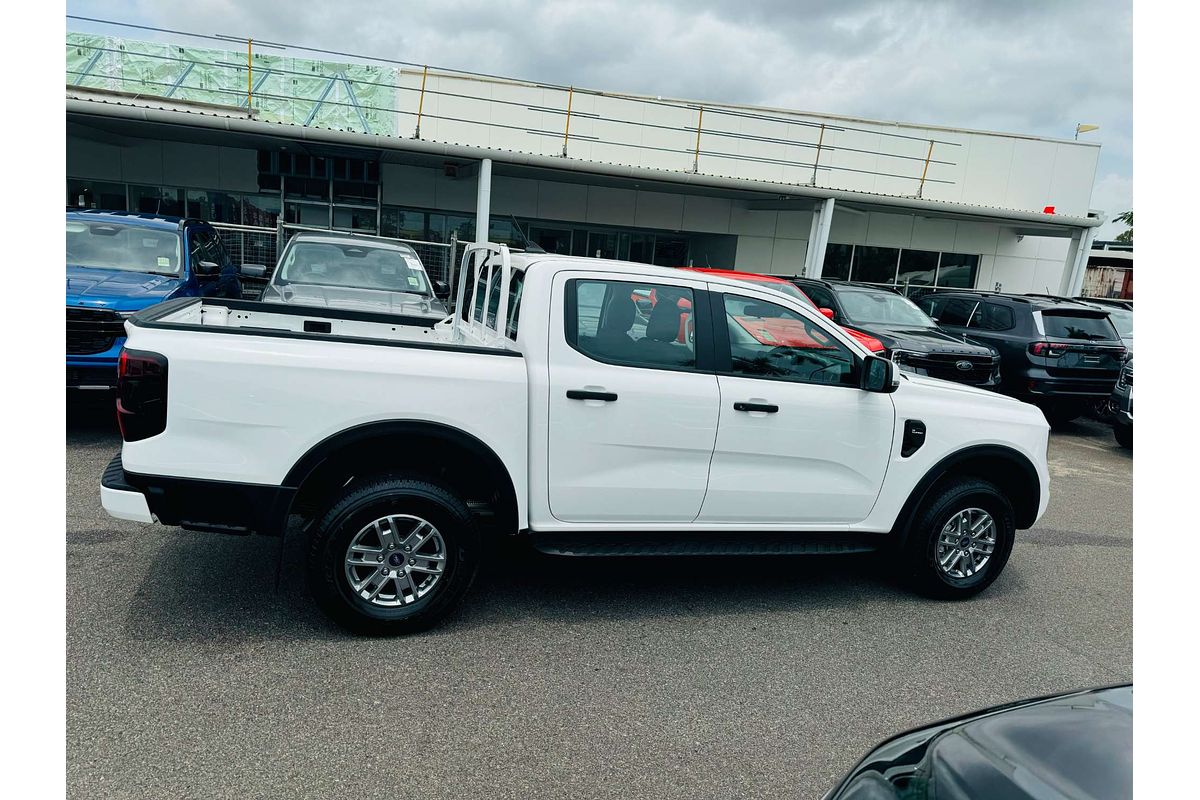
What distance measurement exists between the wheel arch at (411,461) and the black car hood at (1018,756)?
90.5 inches

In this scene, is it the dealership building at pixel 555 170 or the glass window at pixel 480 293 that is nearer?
the glass window at pixel 480 293

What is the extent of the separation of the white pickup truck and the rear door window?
7202 millimetres

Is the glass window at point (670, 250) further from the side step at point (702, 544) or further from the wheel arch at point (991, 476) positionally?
the side step at point (702, 544)

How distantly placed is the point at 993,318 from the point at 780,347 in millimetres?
9051

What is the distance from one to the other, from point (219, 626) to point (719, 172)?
1813 centimetres

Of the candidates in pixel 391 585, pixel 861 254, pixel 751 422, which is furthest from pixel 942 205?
pixel 391 585

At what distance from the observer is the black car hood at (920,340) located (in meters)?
10.3

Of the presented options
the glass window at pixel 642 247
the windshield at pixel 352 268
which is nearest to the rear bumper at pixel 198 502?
the windshield at pixel 352 268

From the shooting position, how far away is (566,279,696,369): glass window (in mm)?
4148

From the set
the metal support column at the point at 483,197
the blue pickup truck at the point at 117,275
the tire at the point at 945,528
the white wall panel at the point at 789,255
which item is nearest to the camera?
the tire at the point at 945,528

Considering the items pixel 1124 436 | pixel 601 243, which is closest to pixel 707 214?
pixel 601 243

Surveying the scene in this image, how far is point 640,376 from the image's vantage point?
4.14 metres

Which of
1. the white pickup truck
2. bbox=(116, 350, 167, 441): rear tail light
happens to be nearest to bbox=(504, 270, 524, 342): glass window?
the white pickup truck

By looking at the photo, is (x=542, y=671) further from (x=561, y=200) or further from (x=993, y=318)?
(x=561, y=200)
